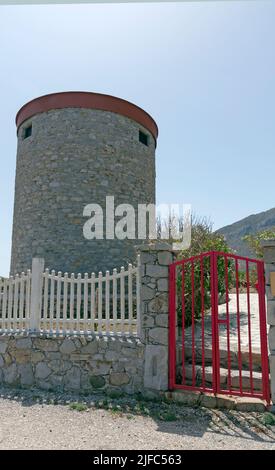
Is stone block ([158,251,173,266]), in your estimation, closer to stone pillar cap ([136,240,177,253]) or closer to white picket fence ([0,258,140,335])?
stone pillar cap ([136,240,177,253])

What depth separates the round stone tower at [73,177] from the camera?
37.2 feet

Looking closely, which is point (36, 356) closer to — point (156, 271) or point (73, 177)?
point (156, 271)

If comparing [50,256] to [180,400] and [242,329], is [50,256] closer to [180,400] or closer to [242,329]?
[242,329]

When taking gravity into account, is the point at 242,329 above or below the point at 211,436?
above

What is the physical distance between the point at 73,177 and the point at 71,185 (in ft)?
0.99

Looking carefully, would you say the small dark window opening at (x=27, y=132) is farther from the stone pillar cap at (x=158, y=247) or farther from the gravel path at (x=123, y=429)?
the gravel path at (x=123, y=429)

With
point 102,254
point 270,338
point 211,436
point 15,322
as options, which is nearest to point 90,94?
point 102,254

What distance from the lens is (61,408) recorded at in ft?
15.0

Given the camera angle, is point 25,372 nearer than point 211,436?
No

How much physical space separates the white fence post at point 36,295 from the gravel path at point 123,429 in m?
1.32

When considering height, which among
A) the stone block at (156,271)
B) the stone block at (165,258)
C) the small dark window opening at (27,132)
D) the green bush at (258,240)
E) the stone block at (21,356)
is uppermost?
the small dark window opening at (27,132)

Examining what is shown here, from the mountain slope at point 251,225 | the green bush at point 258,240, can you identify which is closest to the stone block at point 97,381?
the green bush at point 258,240

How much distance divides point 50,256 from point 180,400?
767 cm
